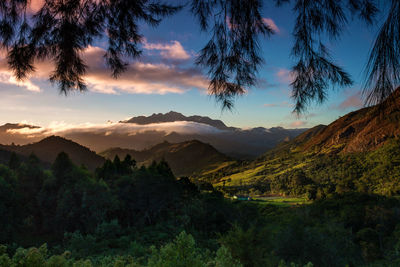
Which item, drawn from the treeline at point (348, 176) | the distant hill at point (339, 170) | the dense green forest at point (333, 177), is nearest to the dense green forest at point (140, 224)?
the distant hill at point (339, 170)

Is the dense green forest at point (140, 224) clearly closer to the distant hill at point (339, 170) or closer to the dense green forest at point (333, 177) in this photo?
the distant hill at point (339, 170)

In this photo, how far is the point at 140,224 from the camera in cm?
3497

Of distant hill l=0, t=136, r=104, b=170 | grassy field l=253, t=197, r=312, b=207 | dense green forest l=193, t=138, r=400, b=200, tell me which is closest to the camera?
grassy field l=253, t=197, r=312, b=207

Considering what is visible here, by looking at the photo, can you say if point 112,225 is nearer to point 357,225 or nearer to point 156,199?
point 156,199

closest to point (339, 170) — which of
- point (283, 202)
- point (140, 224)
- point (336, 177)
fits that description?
point (336, 177)

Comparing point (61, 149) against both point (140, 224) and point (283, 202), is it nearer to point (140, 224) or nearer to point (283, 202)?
point (283, 202)

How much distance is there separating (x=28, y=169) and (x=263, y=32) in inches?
1564

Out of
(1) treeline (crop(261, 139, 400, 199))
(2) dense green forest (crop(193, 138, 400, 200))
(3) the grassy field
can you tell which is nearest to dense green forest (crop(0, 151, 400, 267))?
(3) the grassy field

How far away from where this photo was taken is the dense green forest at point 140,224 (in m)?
24.1

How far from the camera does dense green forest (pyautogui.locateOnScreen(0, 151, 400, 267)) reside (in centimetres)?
2406

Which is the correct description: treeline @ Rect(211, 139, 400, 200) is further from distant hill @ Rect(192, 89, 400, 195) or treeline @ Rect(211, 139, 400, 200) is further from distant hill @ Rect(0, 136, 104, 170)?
distant hill @ Rect(0, 136, 104, 170)

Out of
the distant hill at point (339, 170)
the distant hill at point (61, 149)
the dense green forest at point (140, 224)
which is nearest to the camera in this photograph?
the dense green forest at point (140, 224)

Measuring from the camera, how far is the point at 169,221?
36.8m

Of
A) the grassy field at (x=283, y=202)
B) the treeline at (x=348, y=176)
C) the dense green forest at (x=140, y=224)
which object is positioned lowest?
the grassy field at (x=283, y=202)
